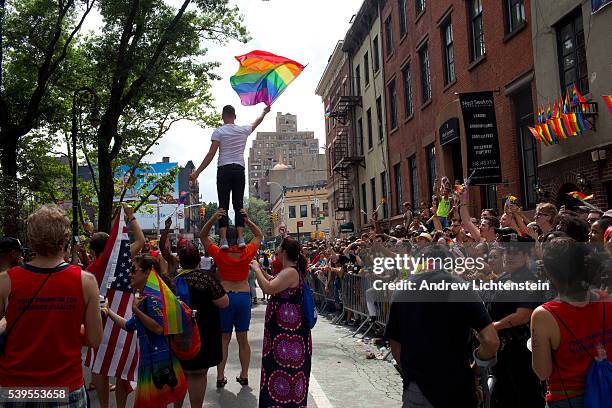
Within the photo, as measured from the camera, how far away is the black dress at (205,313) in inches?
216

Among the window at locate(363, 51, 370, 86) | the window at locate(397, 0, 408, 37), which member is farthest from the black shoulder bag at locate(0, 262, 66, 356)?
the window at locate(363, 51, 370, 86)

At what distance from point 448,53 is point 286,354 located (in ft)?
53.7

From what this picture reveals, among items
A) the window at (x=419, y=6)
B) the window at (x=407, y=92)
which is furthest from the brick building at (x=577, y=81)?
the window at (x=407, y=92)

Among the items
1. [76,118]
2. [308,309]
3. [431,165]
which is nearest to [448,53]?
[431,165]

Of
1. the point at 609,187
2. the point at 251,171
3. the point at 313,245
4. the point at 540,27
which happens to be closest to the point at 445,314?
the point at 609,187

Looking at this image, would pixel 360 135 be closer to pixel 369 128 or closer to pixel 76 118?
pixel 369 128

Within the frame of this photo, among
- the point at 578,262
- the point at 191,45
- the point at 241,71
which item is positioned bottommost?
→ the point at 578,262

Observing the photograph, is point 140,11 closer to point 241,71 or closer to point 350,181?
point 241,71

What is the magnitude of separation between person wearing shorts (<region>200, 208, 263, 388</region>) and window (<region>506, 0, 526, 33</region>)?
10.1 m

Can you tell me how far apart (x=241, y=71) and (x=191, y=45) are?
11.3m

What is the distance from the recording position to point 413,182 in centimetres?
2428

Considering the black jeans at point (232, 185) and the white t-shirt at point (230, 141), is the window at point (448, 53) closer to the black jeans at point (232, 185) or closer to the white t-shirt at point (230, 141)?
the white t-shirt at point (230, 141)

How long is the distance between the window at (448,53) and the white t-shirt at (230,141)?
13.0 m

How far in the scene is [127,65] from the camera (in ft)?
55.9
